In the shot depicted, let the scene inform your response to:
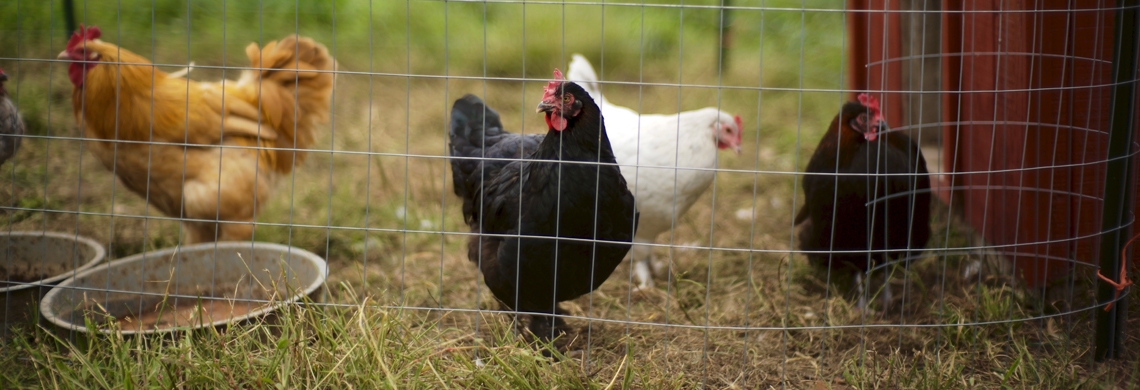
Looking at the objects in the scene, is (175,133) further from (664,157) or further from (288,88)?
(664,157)

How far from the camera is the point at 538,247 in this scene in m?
2.62

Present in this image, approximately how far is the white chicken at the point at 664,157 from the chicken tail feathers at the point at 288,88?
1.43 m

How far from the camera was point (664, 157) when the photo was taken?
11.2ft

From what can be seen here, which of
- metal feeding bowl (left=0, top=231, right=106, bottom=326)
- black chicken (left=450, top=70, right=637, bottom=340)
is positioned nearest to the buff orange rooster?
metal feeding bowl (left=0, top=231, right=106, bottom=326)

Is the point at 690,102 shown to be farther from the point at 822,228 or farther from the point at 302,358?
the point at 302,358

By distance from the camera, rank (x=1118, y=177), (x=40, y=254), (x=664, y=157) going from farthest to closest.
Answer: (x=664, y=157) → (x=40, y=254) → (x=1118, y=177)

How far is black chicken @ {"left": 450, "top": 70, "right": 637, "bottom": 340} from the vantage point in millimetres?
2555

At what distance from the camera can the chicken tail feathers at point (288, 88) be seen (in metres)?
3.76

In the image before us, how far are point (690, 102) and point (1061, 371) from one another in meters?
4.21

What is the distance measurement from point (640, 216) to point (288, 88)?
190 centimetres

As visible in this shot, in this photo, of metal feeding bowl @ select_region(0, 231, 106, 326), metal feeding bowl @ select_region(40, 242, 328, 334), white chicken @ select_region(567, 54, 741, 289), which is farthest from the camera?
white chicken @ select_region(567, 54, 741, 289)

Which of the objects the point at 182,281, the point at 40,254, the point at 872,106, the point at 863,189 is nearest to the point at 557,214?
the point at 863,189

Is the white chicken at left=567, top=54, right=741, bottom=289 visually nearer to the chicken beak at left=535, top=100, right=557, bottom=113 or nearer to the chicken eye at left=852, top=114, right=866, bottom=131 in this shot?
the chicken eye at left=852, top=114, right=866, bottom=131

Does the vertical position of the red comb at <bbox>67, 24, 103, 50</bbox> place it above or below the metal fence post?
above
